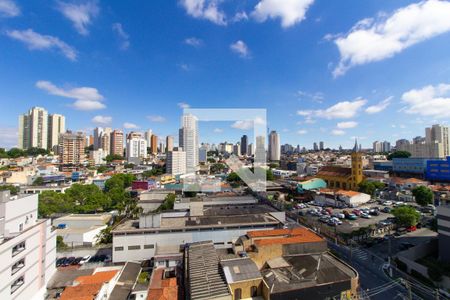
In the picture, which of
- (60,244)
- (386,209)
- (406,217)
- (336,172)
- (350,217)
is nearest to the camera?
(60,244)

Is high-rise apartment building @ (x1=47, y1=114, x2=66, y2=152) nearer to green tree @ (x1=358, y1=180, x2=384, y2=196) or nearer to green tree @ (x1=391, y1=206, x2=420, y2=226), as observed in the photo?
green tree @ (x1=358, y1=180, x2=384, y2=196)

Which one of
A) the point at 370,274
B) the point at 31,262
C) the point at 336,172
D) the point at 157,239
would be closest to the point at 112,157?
the point at 336,172

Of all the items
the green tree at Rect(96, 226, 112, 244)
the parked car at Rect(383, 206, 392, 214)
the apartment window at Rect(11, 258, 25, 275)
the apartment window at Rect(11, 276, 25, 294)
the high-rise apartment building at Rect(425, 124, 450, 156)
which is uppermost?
the high-rise apartment building at Rect(425, 124, 450, 156)

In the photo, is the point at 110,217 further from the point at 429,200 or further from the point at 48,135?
the point at 48,135

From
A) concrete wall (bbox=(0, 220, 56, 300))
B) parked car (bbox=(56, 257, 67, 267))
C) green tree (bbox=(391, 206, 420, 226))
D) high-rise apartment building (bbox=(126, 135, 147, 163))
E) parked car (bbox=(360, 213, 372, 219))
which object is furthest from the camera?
high-rise apartment building (bbox=(126, 135, 147, 163))

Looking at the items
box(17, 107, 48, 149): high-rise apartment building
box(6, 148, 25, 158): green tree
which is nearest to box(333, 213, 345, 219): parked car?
box(6, 148, 25, 158): green tree

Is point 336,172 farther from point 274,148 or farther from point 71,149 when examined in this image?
point 71,149

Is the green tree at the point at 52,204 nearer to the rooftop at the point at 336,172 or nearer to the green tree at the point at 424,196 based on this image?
the rooftop at the point at 336,172

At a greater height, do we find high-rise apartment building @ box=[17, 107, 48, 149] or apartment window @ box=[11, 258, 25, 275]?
high-rise apartment building @ box=[17, 107, 48, 149]
